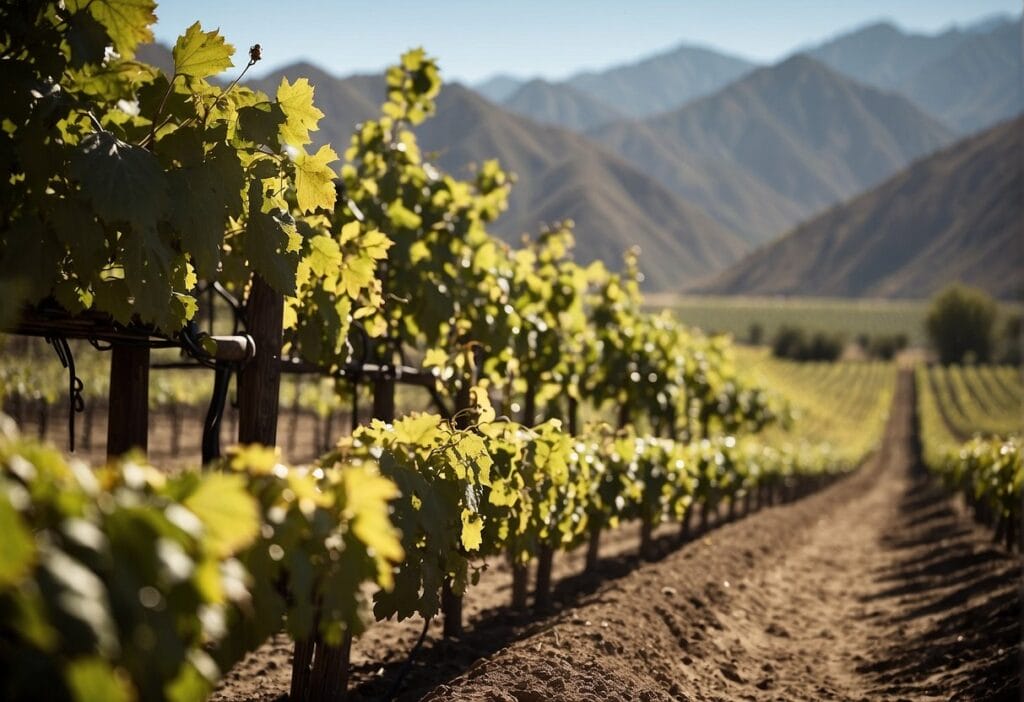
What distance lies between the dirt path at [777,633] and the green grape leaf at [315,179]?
2.12 m

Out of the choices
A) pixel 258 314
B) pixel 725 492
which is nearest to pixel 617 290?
pixel 725 492

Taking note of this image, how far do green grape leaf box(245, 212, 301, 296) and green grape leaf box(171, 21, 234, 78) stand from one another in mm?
525

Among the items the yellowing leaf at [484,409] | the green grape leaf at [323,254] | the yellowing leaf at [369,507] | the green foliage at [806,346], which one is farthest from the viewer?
the green foliage at [806,346]

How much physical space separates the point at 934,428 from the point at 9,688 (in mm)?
56585

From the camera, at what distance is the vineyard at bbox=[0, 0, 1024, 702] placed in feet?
Result: 4.95

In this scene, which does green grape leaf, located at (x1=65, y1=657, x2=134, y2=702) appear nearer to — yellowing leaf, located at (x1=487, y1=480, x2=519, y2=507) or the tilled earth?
the tilled earth

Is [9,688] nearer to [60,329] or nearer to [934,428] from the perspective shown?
[60,329]

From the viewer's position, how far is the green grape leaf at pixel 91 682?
1295 millimetres

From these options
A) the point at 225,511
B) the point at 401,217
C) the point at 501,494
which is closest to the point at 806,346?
the point at 401,217

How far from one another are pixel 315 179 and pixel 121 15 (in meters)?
0.92

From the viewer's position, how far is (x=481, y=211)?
7.46 m

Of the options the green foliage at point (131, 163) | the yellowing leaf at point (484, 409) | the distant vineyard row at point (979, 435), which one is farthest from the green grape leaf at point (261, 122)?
the distant vineyard row at point (979, 435)

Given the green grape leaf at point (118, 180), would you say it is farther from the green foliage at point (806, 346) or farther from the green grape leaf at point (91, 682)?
the green foliage at point (806, 346)

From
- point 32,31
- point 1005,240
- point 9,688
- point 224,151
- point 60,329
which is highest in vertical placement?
Result: point 1005,240
